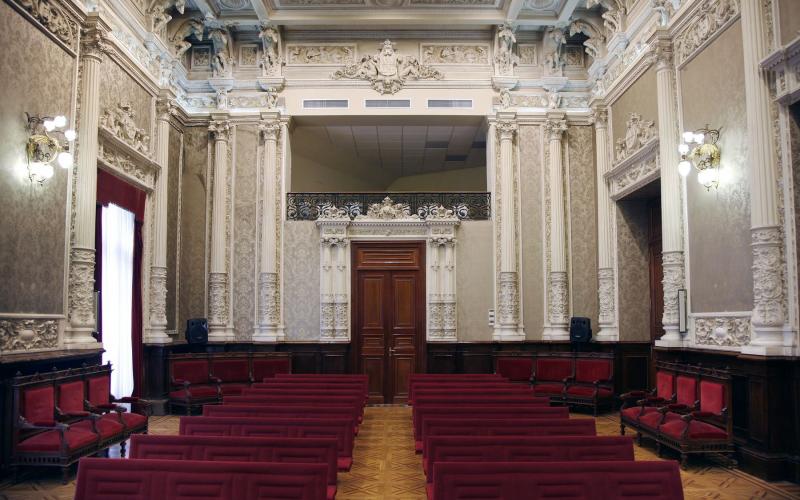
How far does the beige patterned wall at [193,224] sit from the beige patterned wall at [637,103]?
23.1 ft

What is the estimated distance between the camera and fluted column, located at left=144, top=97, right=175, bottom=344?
33.2ft

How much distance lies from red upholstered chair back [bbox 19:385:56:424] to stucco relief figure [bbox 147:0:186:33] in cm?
611

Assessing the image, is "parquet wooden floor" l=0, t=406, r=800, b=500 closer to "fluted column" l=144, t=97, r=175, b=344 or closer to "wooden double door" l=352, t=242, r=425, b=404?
"fluted column" l=144, t=97, r=175, b=344

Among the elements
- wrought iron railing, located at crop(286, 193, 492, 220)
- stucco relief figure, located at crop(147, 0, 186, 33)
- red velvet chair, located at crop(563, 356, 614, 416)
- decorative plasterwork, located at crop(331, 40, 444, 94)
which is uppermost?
stucco relief figure, located at crop(147, 0, 186, 33)

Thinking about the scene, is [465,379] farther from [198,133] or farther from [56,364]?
[198,133]

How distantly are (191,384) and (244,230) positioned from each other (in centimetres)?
294

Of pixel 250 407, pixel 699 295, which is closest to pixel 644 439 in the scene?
pixel 699 295

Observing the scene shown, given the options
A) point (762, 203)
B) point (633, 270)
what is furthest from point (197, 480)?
point (633, 270)

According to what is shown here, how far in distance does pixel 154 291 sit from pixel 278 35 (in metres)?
5.05

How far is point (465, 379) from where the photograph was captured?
847 centimetres

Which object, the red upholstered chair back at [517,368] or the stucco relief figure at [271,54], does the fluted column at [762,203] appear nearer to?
the red upholstered chair back at [517,368]

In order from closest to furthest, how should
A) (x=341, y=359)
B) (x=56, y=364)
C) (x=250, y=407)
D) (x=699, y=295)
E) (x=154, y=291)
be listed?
(x=250, y=407)
(x=56, y=364)
(x=699, y=295)
(x=154, y=291)
(x=341, y=359)

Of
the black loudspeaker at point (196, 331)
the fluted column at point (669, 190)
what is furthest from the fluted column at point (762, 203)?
the black loudspeaker at point (196, 331)

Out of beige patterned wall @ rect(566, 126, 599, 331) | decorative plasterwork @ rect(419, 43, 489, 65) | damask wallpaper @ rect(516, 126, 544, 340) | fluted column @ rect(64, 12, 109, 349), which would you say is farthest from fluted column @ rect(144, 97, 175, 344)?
beige patterned wall @ rect(566, 126, 599, 331)
